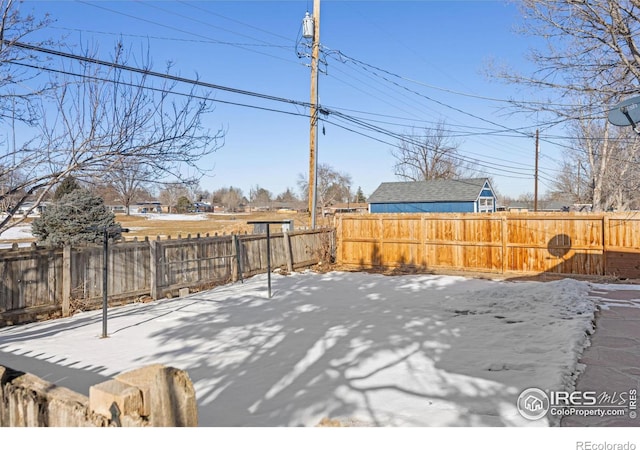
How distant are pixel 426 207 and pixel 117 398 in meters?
25.9

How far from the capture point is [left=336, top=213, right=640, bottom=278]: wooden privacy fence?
968 cm

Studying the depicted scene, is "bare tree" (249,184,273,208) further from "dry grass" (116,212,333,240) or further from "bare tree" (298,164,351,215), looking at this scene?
"dry grass" (116,212,333,240)

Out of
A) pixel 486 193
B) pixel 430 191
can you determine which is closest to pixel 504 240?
pixel 430 191

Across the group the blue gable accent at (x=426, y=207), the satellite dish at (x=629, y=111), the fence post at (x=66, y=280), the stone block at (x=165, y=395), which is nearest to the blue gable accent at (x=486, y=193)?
the blue gable accent at (x=426, y=207)

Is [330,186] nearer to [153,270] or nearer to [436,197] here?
[436,197]

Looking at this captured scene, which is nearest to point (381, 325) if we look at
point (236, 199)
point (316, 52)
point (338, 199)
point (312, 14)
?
point (316, 52)

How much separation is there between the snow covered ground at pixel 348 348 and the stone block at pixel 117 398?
1.85 metres

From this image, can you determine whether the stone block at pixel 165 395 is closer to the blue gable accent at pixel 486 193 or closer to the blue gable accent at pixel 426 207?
the blue gable accent at pixel 426 207

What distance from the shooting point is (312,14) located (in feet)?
41.7

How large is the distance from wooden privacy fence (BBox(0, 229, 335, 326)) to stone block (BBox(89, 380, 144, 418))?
630 centimetres

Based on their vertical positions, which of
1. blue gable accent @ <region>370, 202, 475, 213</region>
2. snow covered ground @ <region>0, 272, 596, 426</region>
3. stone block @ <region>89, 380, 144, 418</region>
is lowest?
snow covered ground @ <region>0, 272, 596, 426</region>

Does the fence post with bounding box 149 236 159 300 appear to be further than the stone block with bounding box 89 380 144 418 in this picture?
Yes

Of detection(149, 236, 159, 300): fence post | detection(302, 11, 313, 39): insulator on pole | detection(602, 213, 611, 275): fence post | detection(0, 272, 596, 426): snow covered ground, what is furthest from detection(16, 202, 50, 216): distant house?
detection(602, 213, 611, 275): fence post

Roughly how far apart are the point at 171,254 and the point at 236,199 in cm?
6598
